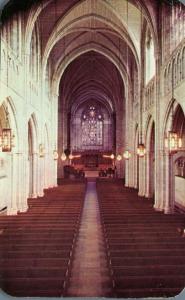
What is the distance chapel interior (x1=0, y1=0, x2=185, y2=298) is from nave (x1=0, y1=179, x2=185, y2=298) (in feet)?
0.10

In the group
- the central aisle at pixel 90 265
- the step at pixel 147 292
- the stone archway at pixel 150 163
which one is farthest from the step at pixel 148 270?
the stone archway at pixel 150 163

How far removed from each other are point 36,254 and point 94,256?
4.09m

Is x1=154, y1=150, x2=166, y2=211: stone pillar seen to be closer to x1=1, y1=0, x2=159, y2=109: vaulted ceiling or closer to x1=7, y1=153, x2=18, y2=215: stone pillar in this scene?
x1=1, y1=0, x2=159, y2=109: vaulted ceiling

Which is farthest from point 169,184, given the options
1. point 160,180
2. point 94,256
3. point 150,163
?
point 94,256

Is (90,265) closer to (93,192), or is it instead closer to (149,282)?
(149,282)

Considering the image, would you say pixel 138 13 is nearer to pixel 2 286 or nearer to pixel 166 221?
pixel 166 221

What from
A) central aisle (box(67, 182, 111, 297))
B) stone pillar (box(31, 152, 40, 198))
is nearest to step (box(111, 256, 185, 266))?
central aisle (box(67, 182, 111, 297))

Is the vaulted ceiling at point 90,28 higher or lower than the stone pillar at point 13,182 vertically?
higher

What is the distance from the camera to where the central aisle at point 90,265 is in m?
9.37

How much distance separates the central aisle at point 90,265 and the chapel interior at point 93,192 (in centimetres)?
4

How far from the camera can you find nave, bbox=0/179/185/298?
737cm

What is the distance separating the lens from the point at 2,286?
7.41 metres

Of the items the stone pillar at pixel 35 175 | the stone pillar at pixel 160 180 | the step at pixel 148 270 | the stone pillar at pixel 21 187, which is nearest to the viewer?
the step at pixel 148 270

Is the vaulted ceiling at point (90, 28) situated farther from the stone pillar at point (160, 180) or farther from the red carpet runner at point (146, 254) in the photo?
the red carpet runner at point (146, 254)
